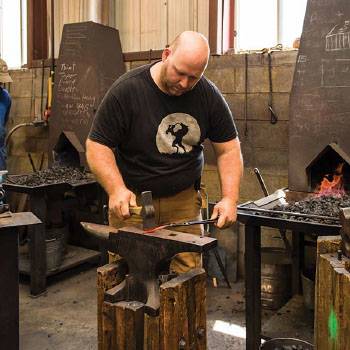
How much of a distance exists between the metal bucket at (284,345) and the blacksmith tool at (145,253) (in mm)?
1006

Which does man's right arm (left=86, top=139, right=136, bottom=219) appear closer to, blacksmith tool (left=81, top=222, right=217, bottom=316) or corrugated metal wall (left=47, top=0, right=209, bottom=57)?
blacksmith tool (left=81, top=222, right=217, bottom=316)

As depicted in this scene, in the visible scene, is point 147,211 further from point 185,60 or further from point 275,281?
point 275,281

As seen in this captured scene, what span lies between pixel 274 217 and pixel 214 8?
215 cm

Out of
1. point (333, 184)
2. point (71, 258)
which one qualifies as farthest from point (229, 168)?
point (71, 258)

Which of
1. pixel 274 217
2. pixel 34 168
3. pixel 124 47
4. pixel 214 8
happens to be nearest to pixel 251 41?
pixel 214 8

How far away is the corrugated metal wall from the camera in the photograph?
4.02 m

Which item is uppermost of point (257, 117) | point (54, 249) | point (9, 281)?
point (257, 117)

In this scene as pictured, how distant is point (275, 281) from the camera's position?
3.22 meters

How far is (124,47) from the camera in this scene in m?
4.46

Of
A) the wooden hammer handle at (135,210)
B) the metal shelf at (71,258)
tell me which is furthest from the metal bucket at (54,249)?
the wooden hammer handle at (135,210)

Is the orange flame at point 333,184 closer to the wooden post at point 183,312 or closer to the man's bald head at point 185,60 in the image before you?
the man's bald head at point 185,60

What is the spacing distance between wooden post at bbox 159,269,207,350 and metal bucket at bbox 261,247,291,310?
5.94 ft

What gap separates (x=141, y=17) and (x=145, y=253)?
3353mm

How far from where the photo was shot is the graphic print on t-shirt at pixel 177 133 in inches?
81.4
